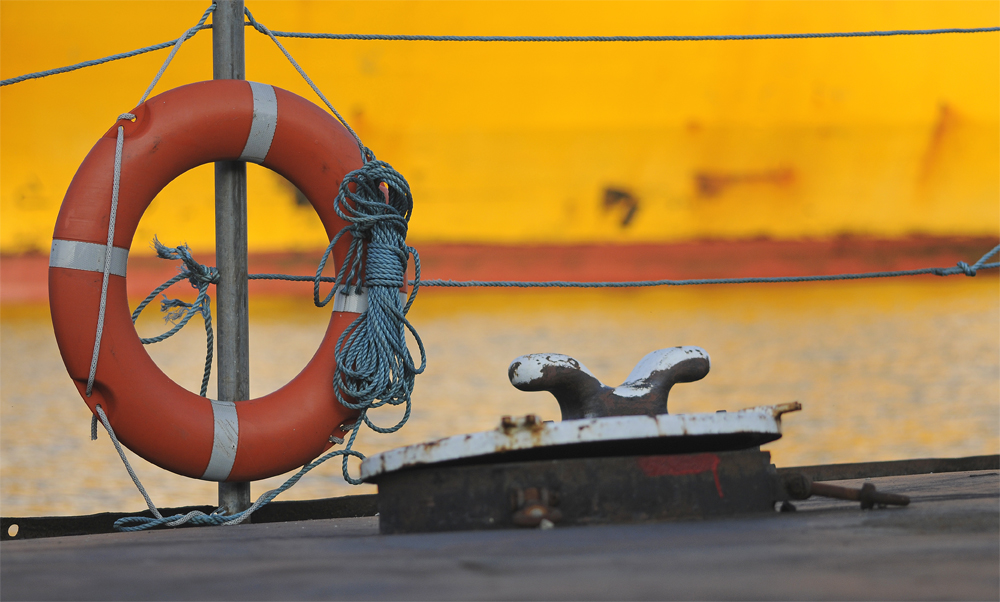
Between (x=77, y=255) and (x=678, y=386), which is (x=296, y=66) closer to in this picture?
(x=77, y=255)

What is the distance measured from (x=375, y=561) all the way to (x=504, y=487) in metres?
0.32

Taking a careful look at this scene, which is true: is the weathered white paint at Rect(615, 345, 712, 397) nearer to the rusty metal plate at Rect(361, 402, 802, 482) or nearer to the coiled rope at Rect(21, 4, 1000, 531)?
the rusty metal plate at Rect(361, 402, 802, 482)

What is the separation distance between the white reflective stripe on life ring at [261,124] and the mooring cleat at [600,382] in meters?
1.00

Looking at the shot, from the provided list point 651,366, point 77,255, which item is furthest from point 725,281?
point 77,255

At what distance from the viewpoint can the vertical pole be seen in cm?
226

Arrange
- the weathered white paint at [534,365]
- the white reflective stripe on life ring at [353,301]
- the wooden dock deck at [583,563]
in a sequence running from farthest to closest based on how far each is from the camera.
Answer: the white reflective stripe on life ring at [353,301] < the weathered white paint at [534,365] < the wooden dock deck at [583,563]

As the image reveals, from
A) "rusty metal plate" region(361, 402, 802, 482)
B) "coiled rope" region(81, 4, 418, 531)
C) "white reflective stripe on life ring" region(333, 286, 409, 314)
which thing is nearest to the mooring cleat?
"rusty metal plate" region(361, 402, 802, 482)

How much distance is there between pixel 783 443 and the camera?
999cm

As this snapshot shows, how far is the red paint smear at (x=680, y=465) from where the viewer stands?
143cm

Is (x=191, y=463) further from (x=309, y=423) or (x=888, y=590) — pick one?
(x=888, y=590)

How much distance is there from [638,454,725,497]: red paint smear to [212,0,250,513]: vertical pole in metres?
1.16

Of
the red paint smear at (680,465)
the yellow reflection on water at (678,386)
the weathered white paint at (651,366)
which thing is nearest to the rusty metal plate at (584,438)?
the red paint smear at (680,465)

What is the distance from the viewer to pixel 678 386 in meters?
11.9

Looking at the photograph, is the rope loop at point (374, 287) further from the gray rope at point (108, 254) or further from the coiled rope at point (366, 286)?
the gray rope at point (108, 254)
